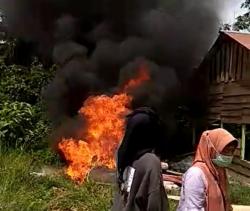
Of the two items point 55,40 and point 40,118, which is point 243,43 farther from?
point 55,40

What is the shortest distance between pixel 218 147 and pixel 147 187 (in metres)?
0.56

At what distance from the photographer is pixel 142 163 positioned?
11.6ft

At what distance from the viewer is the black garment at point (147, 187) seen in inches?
137

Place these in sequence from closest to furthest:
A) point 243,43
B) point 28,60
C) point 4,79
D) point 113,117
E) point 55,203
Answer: point 55,203 → point 243,43 → point 113,117 → point 4,79 → point 28,60

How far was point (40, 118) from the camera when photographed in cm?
1766

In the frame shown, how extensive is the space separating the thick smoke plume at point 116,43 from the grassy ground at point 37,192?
10040mm

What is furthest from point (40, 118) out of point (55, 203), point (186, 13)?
point (55, 203)

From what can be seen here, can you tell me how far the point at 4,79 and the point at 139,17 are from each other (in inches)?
237

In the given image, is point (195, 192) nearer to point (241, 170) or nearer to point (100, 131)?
point (241, 170)

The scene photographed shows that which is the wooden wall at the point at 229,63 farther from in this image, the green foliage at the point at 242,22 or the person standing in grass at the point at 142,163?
the person standing in grass at the point at 142,163

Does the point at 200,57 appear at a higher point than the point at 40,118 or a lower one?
higher

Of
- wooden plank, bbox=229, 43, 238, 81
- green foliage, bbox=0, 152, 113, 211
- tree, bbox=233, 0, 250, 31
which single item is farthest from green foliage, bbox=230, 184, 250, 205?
tree, bbox=233, 0, 250, 31

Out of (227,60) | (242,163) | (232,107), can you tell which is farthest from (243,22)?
(242,163)

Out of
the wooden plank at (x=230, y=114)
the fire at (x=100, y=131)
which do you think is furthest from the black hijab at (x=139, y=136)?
the wooden plank at (x=230, y=114)
